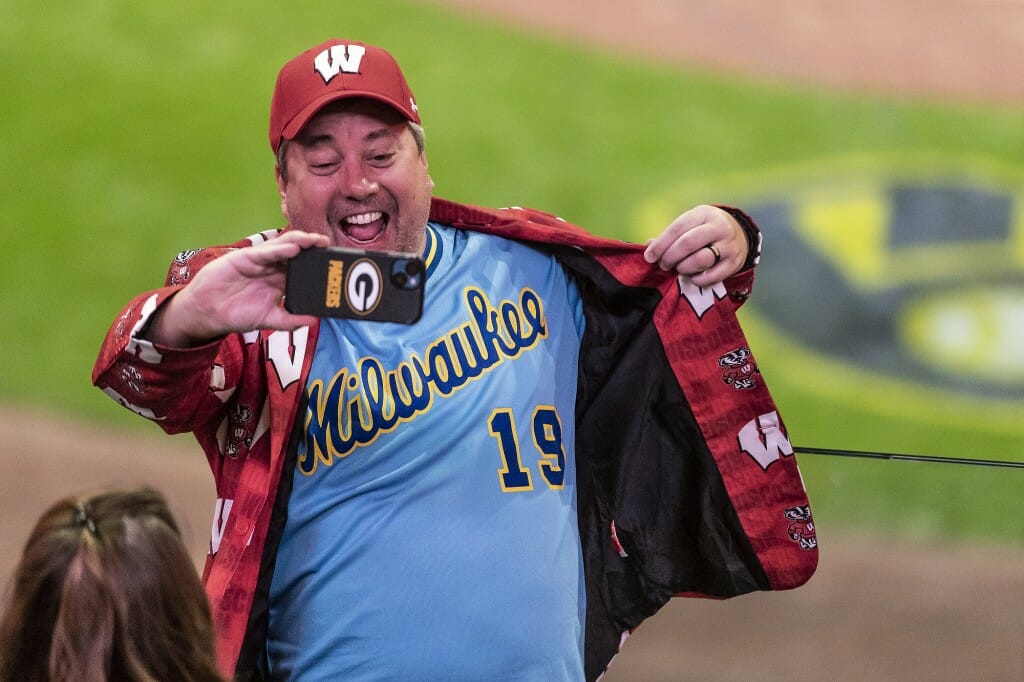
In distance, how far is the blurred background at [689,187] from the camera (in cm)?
370

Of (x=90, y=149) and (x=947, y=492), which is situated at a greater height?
(x=90, y=149)

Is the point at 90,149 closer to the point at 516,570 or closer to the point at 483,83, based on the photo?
the point at 483,83

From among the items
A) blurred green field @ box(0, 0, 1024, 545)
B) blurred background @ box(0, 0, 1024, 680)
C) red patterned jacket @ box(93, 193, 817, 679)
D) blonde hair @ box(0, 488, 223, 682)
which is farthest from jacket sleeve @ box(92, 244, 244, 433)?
blurred green field @ box(0, 0, 1024, 545)

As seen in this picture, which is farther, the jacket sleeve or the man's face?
the man's face

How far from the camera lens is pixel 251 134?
4.37 metres

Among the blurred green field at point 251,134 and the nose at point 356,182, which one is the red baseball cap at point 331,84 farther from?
the blurred green field at point 251,134

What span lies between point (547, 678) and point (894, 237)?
2.72m

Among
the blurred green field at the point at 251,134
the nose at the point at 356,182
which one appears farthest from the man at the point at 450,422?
the blurred green field at the point at 251,134

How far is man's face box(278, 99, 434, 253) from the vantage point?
171 cm

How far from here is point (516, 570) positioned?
1652mm

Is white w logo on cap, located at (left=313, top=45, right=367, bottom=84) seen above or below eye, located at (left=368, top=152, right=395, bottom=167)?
above

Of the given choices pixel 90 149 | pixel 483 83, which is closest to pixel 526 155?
pixel 483 83

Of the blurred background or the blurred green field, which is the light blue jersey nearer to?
the blurred background

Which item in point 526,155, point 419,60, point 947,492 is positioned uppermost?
point 419,60
